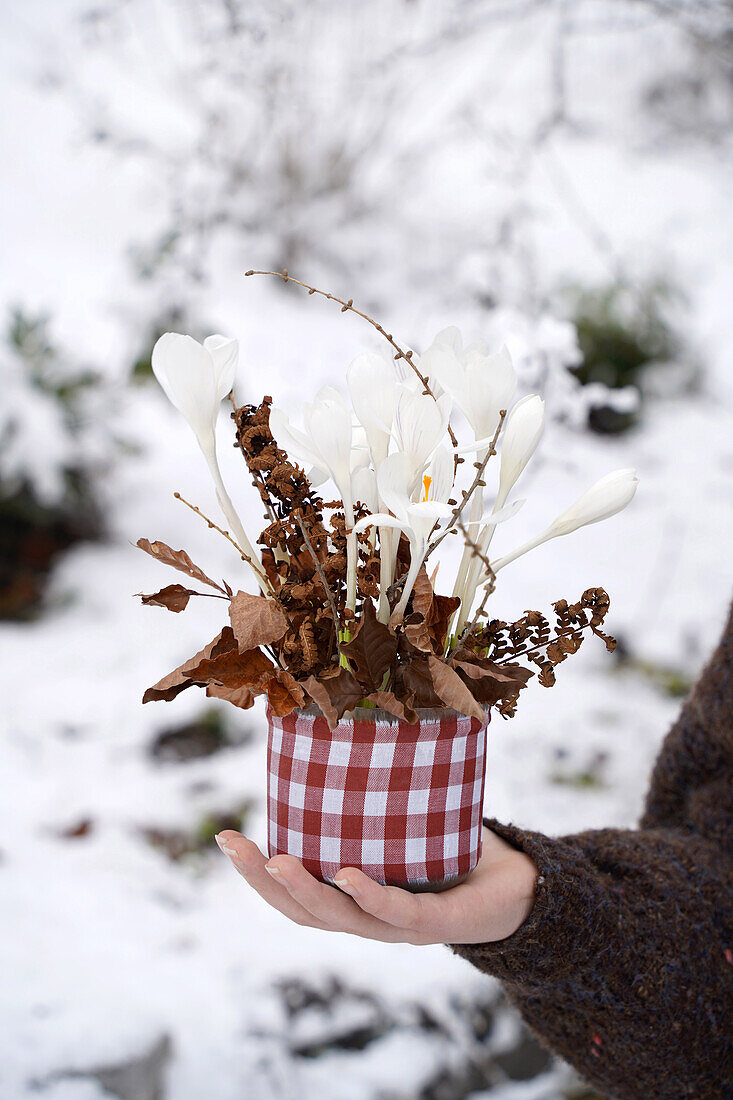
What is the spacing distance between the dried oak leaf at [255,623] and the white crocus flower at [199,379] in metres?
0.03

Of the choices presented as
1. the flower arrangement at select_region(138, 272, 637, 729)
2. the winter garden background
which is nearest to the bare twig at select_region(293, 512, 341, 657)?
the flower arrangement at select_region(138, 272, 637, 729)

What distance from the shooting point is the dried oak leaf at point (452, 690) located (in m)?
0.35

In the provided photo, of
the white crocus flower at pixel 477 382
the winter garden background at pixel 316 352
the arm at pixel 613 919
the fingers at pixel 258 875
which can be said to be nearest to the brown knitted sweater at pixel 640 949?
the arm at pixel 613 919

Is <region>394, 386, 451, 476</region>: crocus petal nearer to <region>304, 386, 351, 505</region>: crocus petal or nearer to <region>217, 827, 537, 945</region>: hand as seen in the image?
Answer: <region>304, 386, 351, 505</region>: crocus petal

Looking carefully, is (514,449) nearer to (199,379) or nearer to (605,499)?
(605,499)

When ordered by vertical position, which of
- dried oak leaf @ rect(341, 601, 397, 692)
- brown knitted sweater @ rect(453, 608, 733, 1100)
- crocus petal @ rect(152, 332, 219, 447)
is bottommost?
brown knitted sweater @ rect(453, 608, 733, 1100)

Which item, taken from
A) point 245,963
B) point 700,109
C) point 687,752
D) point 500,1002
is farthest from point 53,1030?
point 700,109

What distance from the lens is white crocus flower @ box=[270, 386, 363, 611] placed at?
0.37 meters

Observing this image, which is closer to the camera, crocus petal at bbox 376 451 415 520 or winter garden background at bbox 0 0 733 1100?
crocus petal at bbox 376 451 415 520

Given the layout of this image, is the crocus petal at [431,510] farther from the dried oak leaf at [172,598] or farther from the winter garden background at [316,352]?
the winter garden background at [316,352]

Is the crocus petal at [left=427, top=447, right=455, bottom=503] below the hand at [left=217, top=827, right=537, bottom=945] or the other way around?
the other way around

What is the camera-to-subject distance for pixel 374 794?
0.40 m

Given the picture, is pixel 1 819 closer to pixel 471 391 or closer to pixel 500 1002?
pixel 500 1002

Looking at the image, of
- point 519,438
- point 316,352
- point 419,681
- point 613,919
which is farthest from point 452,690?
point 316,352
